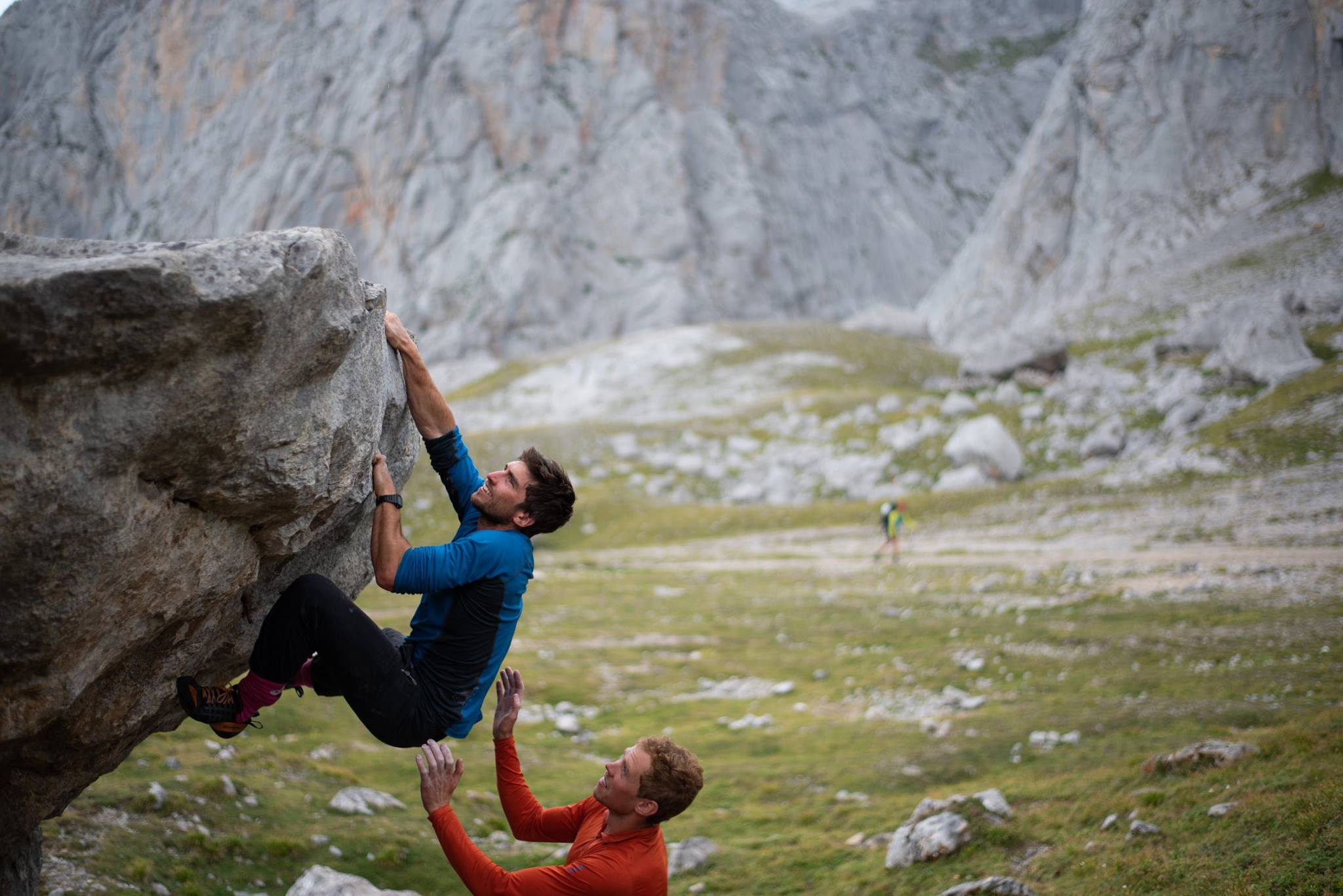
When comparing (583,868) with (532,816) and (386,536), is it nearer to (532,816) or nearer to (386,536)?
(532,816)

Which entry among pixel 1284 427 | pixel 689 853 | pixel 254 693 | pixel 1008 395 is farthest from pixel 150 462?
pixel 1008 395

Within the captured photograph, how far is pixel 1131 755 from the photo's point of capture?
45.6 feet

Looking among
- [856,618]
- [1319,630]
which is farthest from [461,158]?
[1319,630]

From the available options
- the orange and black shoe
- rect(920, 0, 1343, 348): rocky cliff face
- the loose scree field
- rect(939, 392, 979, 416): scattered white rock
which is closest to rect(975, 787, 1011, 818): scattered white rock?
the loose scree field

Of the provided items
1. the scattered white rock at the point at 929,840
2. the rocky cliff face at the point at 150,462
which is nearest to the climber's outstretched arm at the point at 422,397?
the rocky cliff face at the point at 150,462

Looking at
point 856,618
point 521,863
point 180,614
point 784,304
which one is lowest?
point 856,618

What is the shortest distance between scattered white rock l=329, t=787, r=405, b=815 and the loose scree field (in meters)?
0.27

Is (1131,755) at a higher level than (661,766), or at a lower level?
lower

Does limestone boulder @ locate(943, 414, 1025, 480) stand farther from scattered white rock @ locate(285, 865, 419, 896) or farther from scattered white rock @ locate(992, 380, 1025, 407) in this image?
scattered white rock @ locate(285, 865, 419, 896)

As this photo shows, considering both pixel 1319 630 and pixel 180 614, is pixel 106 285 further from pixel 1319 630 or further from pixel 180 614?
pixel 1319 630

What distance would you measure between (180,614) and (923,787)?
40.6 ft

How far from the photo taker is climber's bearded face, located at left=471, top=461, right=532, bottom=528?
24.1 ft

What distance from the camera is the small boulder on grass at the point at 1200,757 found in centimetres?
1173

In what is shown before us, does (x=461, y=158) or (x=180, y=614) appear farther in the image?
(x=461, y=158)
